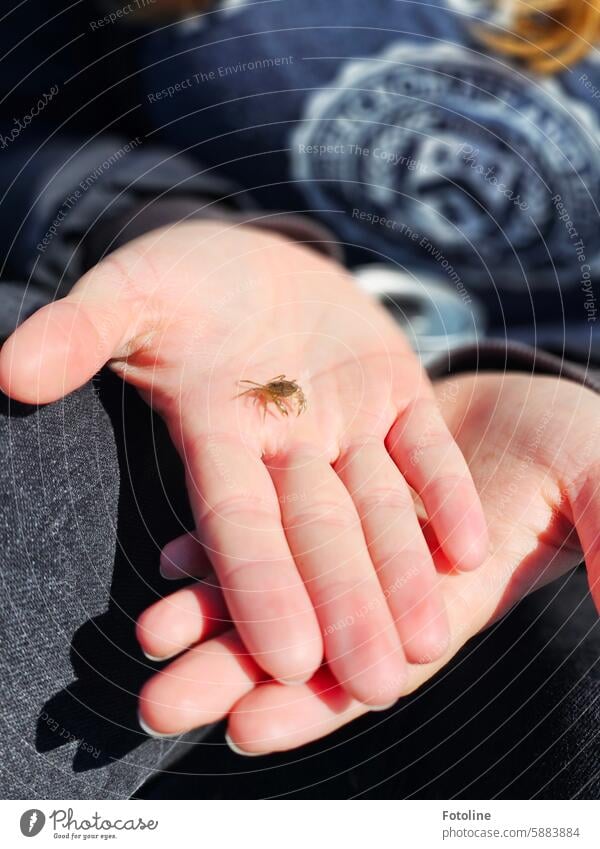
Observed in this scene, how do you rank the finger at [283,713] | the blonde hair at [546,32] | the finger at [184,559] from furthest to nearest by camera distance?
the blonde hair at [546,32] → the finger at [184,559] → the finger at [283,713]

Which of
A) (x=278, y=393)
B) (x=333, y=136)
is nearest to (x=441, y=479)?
(x=278, y=393)

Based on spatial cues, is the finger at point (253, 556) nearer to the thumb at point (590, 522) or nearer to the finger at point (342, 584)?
the finger at point (342, 584)

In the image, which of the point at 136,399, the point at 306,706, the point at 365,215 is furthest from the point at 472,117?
the point at 306,706

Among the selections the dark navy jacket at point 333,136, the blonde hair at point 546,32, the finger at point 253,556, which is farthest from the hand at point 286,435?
the blonde hair at point 546,32

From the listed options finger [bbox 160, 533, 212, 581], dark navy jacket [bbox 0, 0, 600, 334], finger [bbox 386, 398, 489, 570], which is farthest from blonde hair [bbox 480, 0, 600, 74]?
finger [bbox 160, 533, 212, 581]

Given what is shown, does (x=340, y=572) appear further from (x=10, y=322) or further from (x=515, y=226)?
(x=515, y=226)

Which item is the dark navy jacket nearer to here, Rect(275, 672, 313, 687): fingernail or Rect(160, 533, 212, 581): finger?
Rect(160, 533, 212, 581): finger

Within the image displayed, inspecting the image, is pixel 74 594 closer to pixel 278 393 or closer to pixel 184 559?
pixel 184 559
